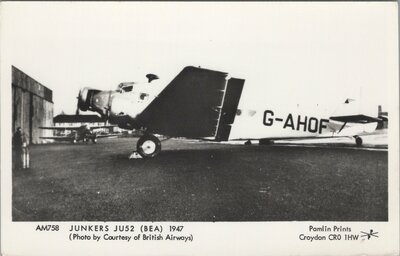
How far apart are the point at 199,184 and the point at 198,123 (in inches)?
21.2

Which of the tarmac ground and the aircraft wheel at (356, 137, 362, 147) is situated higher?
the aircraft wheel at (356, 137, 362, 147)

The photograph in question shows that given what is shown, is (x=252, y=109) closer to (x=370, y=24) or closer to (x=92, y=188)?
(x=370, y=24)

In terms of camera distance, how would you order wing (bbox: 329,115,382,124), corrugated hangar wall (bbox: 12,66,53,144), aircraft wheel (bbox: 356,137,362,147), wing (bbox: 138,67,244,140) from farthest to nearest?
aircraft wheel (bbox: 356,137,362,147)
wing (bbox: 329,115,382,124)
wing (bbox: 138,67,244,140)
corrugated hangar wall (bbox: 12,66,53,144)

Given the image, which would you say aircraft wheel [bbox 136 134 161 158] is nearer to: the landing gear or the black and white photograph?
the black and white photograph

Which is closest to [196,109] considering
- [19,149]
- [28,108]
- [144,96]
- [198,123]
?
[198,123]

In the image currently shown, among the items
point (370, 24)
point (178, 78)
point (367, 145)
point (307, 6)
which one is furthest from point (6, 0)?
point (367, 145)

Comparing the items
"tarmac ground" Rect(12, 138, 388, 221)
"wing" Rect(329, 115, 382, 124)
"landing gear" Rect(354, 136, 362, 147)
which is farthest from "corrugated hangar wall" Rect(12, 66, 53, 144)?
"landing gear" Rect(354, 136, 362, 147)

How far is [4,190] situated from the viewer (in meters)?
2.92

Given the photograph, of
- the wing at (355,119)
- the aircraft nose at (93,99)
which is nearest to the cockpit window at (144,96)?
the aircraft nose at (93,99)

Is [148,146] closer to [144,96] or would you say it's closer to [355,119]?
[144,96]

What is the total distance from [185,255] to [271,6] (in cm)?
225

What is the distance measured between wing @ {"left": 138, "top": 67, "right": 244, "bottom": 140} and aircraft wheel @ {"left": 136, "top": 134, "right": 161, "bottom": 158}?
8cm

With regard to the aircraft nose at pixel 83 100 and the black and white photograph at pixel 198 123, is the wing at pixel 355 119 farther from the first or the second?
the aircraft nose at pixel 83 100

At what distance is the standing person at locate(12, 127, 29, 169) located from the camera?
2916 millimetres
